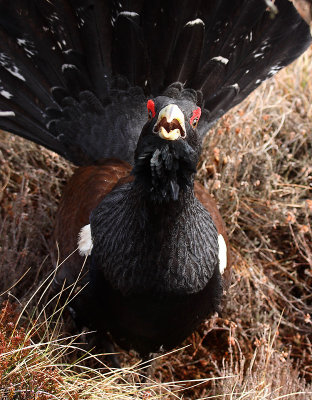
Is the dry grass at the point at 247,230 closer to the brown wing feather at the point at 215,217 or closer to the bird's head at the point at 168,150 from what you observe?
the brown wing feather at the point at 215,217

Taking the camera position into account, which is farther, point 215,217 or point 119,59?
point 119,59

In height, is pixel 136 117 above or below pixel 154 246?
above

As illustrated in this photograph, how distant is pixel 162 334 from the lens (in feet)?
9.52

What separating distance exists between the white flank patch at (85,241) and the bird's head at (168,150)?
0.68 metres

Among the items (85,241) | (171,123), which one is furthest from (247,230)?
(171,123)

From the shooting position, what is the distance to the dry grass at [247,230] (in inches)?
141

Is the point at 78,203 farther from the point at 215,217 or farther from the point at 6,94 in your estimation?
the point at 6,94

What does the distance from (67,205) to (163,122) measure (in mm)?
1457

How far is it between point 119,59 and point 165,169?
153 centimetres

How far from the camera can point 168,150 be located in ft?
7.28

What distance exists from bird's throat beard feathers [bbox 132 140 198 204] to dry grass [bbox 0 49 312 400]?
126cm

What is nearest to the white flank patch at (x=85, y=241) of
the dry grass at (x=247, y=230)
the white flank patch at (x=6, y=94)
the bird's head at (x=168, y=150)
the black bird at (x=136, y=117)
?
the black bird at (x=136, y=117)

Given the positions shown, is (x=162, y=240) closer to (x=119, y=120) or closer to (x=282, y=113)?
(x=119, y=120)

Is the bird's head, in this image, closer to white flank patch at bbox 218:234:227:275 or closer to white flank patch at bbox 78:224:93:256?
white flank patch at bbox 78:224:93:256
